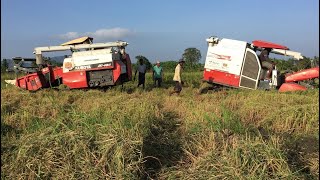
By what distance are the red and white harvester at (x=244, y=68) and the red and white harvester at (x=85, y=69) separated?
120 inches

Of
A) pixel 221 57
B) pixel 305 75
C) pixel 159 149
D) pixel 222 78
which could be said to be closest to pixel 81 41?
pixel 221 57

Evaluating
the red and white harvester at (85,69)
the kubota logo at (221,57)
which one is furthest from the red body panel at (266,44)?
the red and white harvester at (85,69)

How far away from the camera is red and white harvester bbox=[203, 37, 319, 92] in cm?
1377

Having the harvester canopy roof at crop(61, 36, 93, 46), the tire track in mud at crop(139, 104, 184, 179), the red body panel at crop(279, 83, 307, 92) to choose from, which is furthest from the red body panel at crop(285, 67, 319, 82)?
the tire track in mud at crop(139, 104, 184, 179)

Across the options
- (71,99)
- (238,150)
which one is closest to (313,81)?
(71,99)

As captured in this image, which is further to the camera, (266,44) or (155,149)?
(266,44)

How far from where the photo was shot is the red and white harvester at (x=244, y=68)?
13.8 meters

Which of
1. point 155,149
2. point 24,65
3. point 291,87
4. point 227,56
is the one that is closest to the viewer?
point 155,149

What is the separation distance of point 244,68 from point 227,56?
0.72 m

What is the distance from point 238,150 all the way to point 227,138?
0.80 metres

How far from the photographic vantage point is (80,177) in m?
4.77

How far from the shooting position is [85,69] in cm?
1344

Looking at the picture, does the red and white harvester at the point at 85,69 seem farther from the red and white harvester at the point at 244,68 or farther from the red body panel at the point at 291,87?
the red body panel at the point at 291,87

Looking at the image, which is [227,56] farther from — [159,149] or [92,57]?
[159,149]
